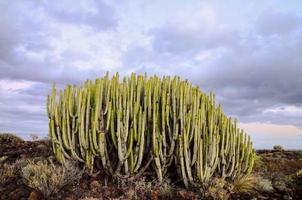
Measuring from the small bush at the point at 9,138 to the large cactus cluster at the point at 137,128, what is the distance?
7426 mm

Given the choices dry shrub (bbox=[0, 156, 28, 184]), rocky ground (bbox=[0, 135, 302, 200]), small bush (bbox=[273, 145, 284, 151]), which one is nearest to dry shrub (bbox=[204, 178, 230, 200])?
rocky ground (bbox=[0, 135, 302, 200])

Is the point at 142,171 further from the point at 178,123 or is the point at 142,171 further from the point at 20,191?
the point at 20,191

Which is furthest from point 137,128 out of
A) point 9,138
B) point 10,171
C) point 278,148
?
point 278,148

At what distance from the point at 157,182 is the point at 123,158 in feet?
3.14

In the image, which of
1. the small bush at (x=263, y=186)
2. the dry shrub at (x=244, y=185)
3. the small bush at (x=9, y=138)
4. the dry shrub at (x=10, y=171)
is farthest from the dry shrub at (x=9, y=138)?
the small bush at (x=263, y=186)

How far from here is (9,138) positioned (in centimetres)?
1477

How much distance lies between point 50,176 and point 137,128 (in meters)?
2.05

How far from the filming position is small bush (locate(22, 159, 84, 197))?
6.87m

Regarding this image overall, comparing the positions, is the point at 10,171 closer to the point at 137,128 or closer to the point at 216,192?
the point at 137,128

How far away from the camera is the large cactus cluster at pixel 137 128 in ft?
23.9

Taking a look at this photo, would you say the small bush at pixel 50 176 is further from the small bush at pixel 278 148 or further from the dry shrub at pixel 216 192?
Answer: the small bush at pixel 278 148

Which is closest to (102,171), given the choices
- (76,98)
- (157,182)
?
(157,182)

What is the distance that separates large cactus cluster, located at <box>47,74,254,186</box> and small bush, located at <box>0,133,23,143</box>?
24.4 ft

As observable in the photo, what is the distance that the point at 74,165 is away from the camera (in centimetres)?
772
